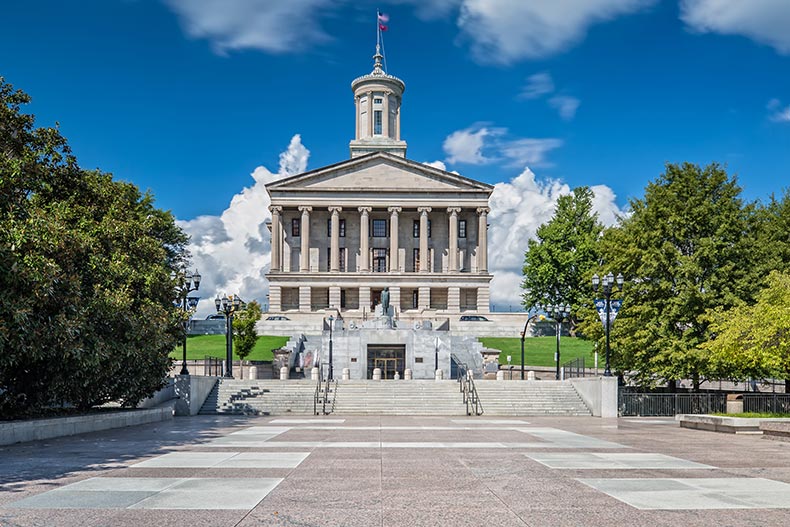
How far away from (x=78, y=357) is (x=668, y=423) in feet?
69.6

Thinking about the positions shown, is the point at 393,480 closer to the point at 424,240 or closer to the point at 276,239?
the point at 424,240

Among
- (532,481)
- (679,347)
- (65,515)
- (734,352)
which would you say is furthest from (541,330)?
(65,515)

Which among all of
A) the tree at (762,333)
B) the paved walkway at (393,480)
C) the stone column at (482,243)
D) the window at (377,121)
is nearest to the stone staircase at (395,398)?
the tree at (762,333)

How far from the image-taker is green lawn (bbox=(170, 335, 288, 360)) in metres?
55.7

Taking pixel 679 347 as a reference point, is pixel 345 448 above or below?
below

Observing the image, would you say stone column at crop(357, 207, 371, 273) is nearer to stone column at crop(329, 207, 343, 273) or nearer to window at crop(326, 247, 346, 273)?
stone column at crop(329, 207, 343, 273)

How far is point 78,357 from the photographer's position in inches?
760

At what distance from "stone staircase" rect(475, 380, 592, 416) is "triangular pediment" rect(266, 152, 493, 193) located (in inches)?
1988

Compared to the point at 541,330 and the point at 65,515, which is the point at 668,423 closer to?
the point at 65,515

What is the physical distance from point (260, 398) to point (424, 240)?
→ 52400 millimetres

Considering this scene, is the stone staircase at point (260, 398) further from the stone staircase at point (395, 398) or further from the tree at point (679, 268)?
the tree at point (679, 268)

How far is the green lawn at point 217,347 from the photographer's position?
5566 cm

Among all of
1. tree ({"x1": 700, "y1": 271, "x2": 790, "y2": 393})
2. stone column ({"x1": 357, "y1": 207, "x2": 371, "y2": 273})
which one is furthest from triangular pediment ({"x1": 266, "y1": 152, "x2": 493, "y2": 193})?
tree ({"x1": 700, "y1": 271, "x2": 790, "y2": 393})

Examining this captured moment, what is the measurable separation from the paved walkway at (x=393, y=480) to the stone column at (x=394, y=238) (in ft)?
208
